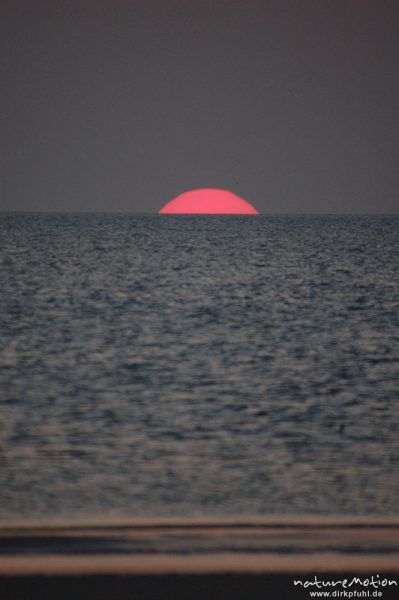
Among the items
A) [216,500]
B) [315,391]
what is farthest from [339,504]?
[315,391]

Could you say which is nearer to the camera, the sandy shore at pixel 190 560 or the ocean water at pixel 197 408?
the sandy shore at pixel 190 560

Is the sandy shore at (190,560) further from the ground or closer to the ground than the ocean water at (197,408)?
further from the ground

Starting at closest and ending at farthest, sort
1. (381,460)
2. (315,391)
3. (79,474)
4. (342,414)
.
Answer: (79,474) → (381,460) → (342,414) → (315,391)

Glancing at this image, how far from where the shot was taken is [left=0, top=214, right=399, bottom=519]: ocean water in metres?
8.92

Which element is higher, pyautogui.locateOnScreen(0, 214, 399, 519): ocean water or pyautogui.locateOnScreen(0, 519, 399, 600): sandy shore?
pyautogui.locateOnScreen(0, 519, 399, 600): sandy shore

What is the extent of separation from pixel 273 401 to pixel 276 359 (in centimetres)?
501

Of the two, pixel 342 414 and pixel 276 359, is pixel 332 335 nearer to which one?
pixel 276 359

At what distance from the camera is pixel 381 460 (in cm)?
1061

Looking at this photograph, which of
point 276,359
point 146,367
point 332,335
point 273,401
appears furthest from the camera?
Answer: point 332,335

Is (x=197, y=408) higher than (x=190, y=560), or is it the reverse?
(x=190, y=560)

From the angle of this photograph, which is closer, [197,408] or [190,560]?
[190,560]

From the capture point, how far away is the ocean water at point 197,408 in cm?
892

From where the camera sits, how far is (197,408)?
13844mm

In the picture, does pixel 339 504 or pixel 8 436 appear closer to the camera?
pixel 339 504
